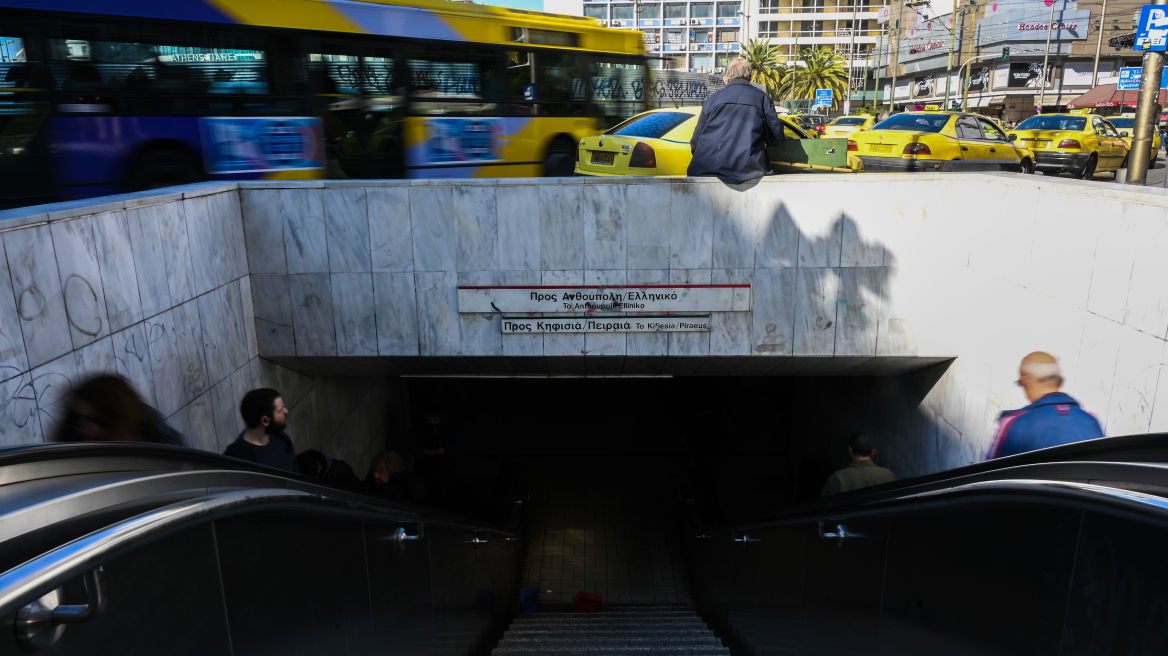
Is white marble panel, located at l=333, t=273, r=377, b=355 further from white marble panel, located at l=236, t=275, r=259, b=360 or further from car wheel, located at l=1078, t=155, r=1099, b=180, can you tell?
car wheel, located at l=1078, t=155, r=1099, b=180

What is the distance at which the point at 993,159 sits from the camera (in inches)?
494

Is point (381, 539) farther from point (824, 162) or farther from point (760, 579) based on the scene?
point (824, 162)

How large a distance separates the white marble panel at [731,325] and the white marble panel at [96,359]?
4.98 metres

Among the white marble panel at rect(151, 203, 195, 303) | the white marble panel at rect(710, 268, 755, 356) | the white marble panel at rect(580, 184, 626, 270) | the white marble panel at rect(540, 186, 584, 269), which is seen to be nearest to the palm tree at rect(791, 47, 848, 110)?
the white marble panel at rect(710, 268, 755, 356)

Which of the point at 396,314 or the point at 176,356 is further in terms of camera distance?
the point at 396,314

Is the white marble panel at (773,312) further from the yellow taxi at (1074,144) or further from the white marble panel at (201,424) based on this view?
the yellow taxi at (1074,144)

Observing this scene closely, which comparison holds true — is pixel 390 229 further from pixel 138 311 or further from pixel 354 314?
pixel 138 311

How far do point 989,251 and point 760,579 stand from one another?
3451 mm

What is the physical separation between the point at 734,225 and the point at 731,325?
1.00 meters

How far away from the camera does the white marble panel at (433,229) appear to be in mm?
6863

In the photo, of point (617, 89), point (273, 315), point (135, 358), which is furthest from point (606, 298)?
point (617, 89)

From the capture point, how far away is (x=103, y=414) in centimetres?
329

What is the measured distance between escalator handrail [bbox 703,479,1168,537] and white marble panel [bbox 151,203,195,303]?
494 centimetres

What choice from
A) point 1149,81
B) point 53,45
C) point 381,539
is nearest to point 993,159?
point 1149,81
